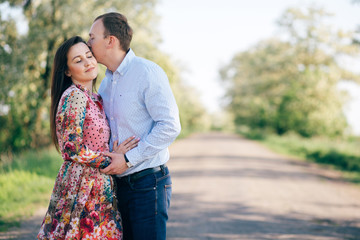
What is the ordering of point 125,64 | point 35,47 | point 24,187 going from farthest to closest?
point 35,47 → point 24,187 → point 125,64

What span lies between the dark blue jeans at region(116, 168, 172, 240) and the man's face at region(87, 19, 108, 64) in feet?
2.95

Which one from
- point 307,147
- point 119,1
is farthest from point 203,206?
point 307,147

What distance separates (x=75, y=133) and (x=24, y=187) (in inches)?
208

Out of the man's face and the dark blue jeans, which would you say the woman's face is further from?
the dark blue jeans

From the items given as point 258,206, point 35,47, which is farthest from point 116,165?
point 35,47

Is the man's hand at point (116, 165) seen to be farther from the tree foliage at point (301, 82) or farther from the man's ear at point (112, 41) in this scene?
the tree foliage at point (301, 82)

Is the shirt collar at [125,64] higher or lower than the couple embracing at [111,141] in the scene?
higher

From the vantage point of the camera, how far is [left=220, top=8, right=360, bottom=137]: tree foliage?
26.9 meters

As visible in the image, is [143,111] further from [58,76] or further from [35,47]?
[35,47]

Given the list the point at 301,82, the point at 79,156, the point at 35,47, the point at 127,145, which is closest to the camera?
the point at 79,156

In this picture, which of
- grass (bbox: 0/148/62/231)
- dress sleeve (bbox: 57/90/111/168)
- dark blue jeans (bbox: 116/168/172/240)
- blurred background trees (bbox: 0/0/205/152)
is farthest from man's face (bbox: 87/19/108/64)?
blurred background trees (bbox: 0/0/205/152)

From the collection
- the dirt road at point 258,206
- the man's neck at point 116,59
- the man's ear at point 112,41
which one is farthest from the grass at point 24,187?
the man's ear at point 112,41

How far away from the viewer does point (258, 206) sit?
7156 millimetres

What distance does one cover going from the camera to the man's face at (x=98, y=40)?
254 cm
